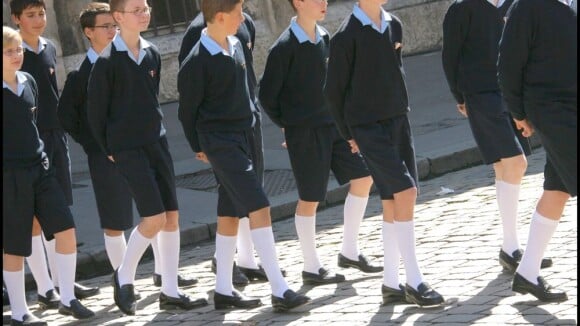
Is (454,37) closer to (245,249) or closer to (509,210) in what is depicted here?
(509,210)

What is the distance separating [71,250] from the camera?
314 inches

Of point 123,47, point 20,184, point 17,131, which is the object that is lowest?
point 20,184

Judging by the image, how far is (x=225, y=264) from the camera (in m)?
7.87

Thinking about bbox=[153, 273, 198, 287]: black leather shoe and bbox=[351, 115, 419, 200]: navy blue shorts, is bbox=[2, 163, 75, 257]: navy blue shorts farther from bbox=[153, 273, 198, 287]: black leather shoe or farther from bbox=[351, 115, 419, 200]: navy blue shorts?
bbox=[351, 115, 419, 200]: navy blue shorts

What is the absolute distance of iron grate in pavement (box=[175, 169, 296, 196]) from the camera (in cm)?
1188

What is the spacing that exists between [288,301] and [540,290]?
131cm

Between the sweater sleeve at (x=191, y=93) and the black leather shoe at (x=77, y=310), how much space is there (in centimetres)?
109

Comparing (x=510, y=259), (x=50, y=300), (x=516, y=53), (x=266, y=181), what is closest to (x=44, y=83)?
(x=50, y=300)

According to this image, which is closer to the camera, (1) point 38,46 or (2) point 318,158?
(2) point 318,158

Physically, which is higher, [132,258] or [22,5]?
[22,5]

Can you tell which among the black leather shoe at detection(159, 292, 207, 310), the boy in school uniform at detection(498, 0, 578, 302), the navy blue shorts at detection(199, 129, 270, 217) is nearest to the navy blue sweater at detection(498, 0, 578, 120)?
the boy in school uniform at detection(498, 0, 578, 302)

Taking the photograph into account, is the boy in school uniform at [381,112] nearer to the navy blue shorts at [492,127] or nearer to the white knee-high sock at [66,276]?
the navy blue shorts at [492,127]

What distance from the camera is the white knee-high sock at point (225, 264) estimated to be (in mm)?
7812

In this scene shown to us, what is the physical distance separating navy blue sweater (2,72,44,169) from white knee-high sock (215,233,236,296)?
3.57ft
